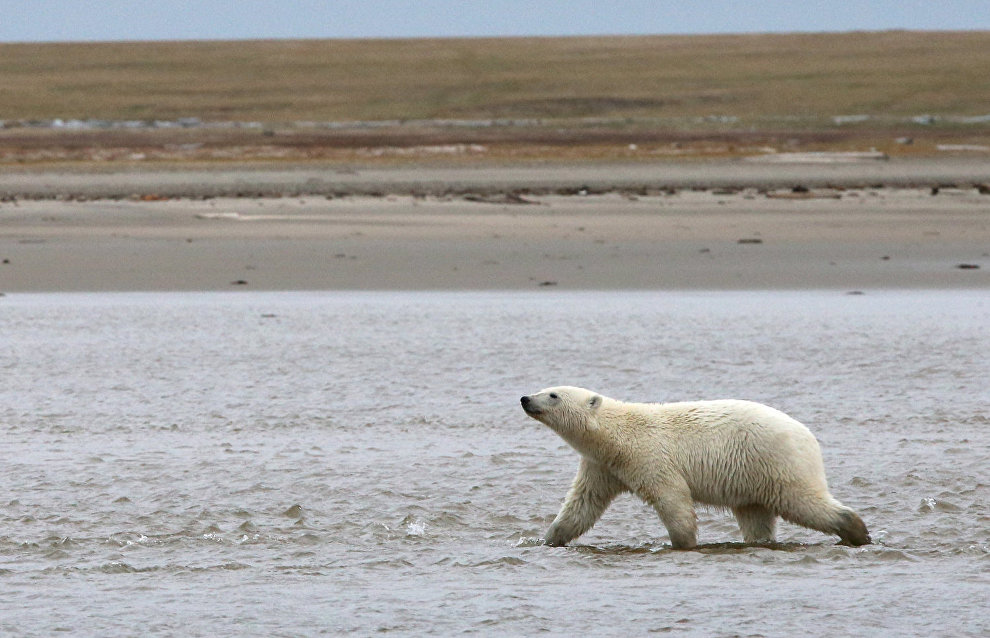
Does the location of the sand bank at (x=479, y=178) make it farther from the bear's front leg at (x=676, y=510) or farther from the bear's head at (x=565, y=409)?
the bear's front leg at (x=676, y=510)

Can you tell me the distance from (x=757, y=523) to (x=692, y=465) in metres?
0.39

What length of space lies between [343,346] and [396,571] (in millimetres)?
6862

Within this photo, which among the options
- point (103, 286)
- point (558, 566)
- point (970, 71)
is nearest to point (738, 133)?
point (970, 71)

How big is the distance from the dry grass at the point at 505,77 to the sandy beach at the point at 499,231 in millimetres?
24448

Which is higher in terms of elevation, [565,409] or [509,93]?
[509,93]

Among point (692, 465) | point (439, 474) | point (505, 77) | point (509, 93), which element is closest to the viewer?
point (692, 465)

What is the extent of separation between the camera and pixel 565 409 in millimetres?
7371

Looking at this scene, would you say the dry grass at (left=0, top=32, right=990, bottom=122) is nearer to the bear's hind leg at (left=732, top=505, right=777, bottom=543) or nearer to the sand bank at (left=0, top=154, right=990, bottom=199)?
the sand bank at (left=0, top=154, right=990, bottom=199)

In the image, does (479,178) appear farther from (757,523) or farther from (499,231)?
(757,523)

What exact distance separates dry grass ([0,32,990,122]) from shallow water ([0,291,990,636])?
40.9 m

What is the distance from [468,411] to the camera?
10.4 metres

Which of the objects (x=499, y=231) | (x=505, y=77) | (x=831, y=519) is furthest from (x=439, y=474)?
(x=505, y=77)

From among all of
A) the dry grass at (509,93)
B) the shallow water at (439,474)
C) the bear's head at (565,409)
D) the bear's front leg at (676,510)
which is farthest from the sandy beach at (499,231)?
the bear's front leg at (676,510)

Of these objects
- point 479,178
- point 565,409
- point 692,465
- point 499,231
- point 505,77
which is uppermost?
point 505,77
